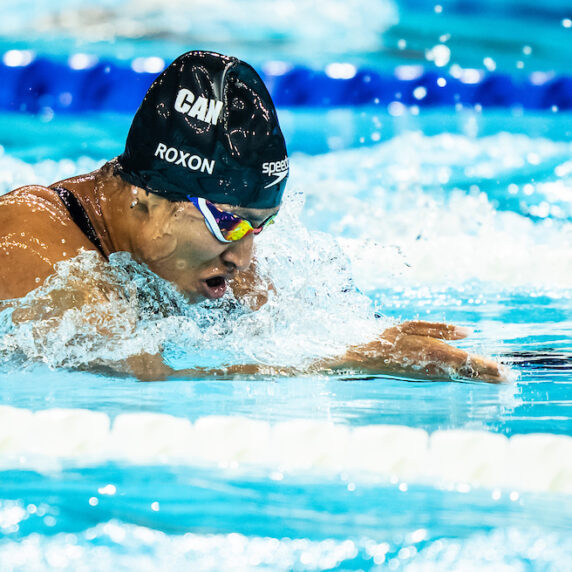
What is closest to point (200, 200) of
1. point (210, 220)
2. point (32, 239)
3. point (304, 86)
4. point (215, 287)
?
point (210, 220)

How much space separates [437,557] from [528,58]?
5.59m

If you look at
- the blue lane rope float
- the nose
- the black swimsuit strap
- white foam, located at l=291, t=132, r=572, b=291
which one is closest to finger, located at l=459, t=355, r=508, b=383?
the nose

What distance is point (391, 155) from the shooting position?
5.14m

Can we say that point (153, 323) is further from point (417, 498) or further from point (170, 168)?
point (417, 498)

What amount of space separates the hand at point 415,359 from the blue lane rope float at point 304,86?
3.80 meters

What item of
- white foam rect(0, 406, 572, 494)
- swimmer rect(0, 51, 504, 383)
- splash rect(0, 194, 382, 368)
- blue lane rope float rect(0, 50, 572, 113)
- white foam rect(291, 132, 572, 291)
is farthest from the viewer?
blue lane rope float rect(0, 50, 572, 113)

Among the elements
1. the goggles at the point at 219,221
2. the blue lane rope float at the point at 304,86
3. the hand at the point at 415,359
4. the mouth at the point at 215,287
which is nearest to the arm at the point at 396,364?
the hand at the point at 415,359

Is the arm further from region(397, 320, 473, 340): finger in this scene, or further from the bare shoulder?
the bare shoulder

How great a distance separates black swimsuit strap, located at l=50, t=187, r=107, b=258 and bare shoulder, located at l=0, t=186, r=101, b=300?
1.0 inches

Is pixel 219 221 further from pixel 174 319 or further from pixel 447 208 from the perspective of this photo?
pixel 447 208

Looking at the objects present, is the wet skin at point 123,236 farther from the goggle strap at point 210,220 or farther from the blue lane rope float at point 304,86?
the blue lane rope float at point 304,86

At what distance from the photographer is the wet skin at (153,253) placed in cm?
198

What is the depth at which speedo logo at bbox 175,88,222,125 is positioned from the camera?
205 centimetres

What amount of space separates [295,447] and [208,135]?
79 centimetres
